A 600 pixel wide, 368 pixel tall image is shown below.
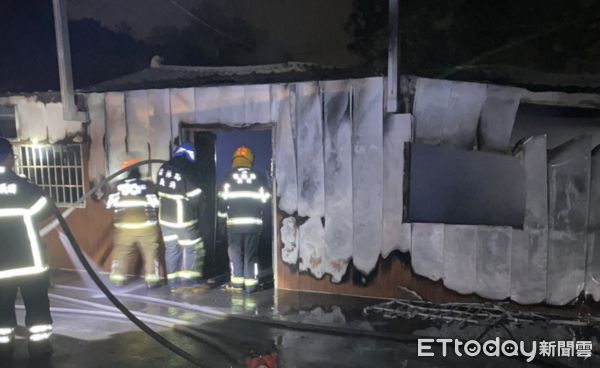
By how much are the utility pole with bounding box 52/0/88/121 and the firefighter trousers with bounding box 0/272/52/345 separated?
356 cm

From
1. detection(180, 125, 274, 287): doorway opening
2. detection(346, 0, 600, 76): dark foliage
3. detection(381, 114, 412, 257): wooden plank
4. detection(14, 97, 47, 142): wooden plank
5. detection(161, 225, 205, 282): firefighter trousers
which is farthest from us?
detection(346, 0, 600, 76): dark foliage

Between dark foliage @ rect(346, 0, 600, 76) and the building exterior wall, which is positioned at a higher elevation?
dark foliage @ rect(346, 0, 600, 76)

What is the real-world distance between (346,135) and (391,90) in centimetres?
85

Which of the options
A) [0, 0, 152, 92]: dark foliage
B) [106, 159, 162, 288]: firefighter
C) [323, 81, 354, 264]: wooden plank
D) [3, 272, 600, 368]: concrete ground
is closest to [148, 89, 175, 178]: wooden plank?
[106, 159, 162, 288]: firefighter

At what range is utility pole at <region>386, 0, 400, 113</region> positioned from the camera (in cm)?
609

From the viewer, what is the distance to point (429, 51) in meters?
18.8

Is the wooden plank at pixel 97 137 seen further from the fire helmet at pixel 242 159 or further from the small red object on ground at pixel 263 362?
the small red object on ground at pixel 263 362

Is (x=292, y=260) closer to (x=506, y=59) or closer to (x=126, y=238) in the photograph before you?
(x=126, y=238)

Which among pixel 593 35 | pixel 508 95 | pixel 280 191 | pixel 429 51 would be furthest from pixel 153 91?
pixel 593 35

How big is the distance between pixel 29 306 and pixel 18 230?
0.77 meters

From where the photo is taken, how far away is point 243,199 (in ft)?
22.4

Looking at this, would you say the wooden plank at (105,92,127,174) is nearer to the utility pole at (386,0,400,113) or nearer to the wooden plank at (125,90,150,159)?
the wooden plank at (125,90,150,159)

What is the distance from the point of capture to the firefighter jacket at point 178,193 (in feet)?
22.4

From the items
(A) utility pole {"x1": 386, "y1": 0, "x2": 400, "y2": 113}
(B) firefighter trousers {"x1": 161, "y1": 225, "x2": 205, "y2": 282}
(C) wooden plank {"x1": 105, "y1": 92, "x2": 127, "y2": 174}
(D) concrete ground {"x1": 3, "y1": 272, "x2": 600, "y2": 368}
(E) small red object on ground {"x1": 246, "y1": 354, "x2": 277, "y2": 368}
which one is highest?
(A) utility pole {"x1": 386, "y1": 0, "x2": 400, "y2": 113}
